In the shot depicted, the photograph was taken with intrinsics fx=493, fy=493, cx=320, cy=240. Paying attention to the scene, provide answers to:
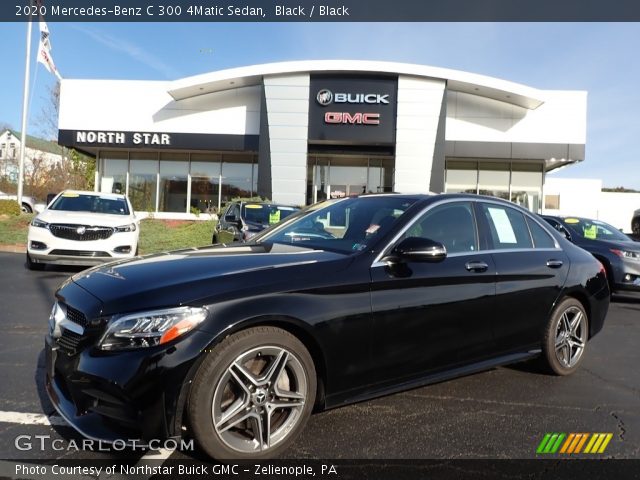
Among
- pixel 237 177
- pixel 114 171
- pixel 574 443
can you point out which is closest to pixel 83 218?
pixel 574 443

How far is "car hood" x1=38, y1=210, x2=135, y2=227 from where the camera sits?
28.9 ft

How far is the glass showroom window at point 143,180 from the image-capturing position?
23.8 meters

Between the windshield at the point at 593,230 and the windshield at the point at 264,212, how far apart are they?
5570 mm

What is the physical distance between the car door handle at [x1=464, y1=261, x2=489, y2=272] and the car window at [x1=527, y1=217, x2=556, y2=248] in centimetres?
89

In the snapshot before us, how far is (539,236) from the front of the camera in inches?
174

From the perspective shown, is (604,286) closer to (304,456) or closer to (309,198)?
(304,456)

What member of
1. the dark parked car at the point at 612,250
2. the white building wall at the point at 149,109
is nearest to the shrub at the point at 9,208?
the white building wall at the point at 149,109

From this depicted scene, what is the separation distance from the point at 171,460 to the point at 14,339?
3.18m

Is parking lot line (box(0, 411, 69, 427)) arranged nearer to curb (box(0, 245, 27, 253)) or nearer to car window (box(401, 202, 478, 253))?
car window (box(401, 202, 478, 253))

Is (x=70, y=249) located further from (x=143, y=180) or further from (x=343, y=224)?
(x=143, y=180)

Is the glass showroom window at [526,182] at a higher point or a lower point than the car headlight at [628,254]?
higher

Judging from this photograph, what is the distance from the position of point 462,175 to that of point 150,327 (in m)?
22.5

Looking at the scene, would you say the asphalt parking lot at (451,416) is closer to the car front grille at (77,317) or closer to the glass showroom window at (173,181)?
the car front grille at (77,317)

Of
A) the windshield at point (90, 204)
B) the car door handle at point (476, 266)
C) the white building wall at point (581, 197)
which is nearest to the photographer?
the car door handle at point (476, 266)
